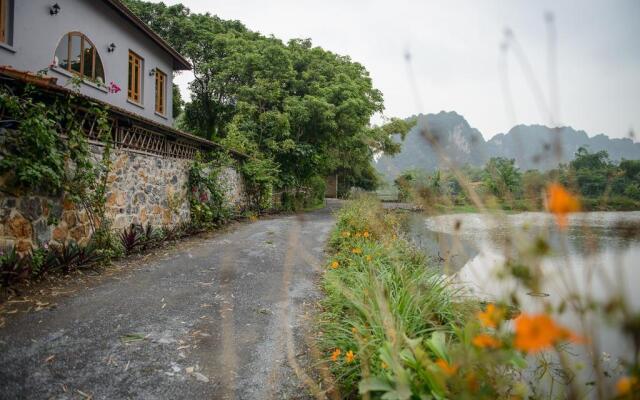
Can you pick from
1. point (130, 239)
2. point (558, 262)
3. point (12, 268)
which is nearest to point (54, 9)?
point (130, 239)

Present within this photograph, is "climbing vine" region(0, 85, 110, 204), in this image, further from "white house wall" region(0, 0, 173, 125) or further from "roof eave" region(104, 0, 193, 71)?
"roof eave" region(104, 0, 193, 71)

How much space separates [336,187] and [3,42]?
31.9m

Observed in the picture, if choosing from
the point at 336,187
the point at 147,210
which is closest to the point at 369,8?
the point at 147,210

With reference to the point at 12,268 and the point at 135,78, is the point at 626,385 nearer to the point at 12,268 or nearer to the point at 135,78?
the point at 12,268

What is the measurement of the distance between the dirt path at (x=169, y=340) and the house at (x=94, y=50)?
399 centimetres

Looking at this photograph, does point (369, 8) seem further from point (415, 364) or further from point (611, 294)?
point (415, 364)

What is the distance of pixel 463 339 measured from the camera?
7.45 ft

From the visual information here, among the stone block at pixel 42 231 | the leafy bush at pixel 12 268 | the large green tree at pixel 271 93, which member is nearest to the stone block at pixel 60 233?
the stone block at pixel 42 231

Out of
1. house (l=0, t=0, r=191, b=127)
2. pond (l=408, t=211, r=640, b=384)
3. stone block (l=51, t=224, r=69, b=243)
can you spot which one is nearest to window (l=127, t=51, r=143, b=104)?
house (l=0, t=0, r=191, b=127)

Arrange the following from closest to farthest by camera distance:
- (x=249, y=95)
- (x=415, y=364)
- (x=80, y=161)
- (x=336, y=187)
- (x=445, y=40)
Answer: (x=445, y=40)
(x=415, y=364)
(x=80, y=161)
(x=249, y=95)
(x=336, y=187)

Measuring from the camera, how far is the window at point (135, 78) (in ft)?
39.3

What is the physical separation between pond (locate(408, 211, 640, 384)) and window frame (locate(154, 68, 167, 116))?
34.3 ft

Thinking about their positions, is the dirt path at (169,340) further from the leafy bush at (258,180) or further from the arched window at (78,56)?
the leafy bush at (258,180)

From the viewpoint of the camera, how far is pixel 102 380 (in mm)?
2941
